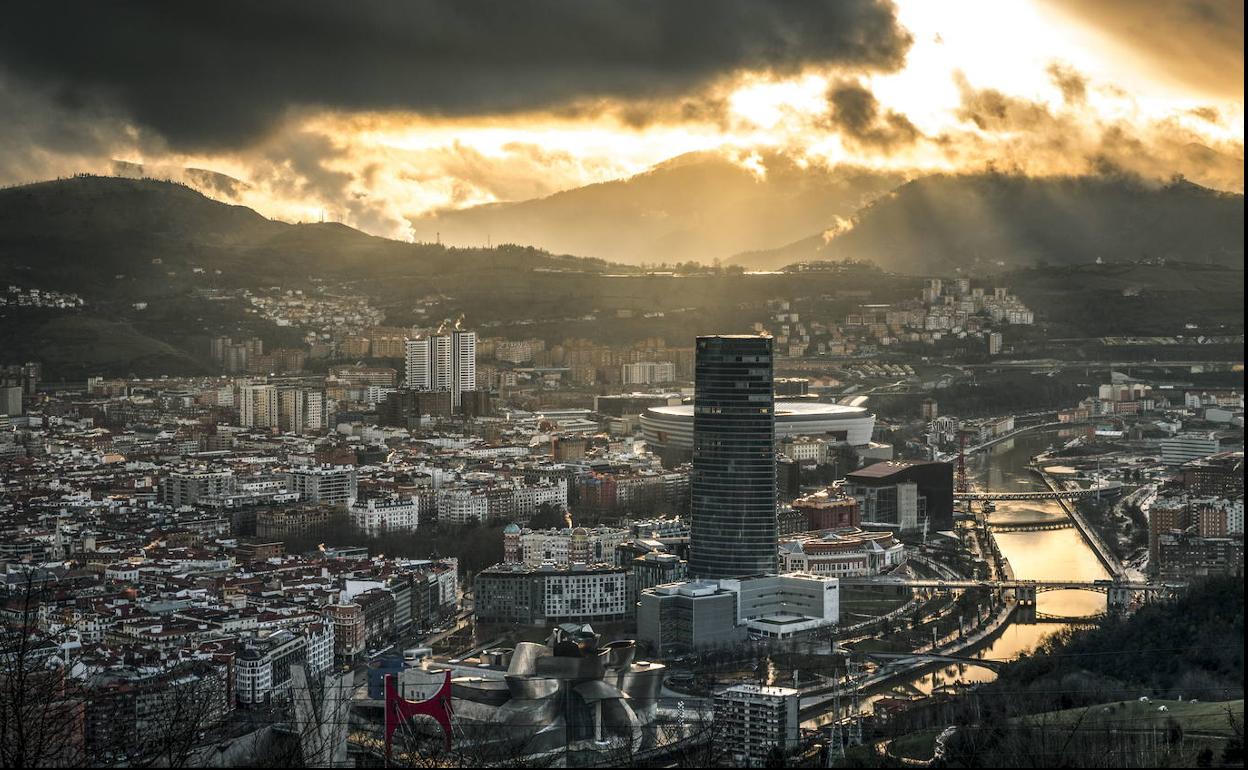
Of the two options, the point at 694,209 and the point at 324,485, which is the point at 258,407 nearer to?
the point at 324,485

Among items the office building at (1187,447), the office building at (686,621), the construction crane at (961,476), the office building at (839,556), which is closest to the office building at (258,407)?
the construction crane at (961,476)

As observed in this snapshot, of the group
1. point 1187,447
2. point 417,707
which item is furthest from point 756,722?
point 1187,447

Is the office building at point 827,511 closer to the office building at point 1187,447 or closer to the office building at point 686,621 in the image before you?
the office building at point 1187,447

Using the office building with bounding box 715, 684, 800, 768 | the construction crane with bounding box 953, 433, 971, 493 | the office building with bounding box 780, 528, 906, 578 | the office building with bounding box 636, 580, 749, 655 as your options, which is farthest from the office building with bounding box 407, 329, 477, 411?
the office building with bounding box 715, 684, 800, 768

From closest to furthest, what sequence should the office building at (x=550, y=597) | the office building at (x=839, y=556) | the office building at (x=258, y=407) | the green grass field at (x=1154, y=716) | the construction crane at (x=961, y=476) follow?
1. the green grass field at (x=1154, y=716)
2. the office building at (x=550, y=597)
3. the office building at (x=839, y=556)
4. the construction crane at (x=961, y=476)
5. the office building at (x=258, y=407)

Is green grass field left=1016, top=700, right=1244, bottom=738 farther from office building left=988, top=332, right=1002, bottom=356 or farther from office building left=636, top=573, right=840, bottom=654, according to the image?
office building left=988, top=332, right=1002, bottom=356

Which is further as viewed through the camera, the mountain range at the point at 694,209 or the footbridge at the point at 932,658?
the mountain range at the point at 694,209
